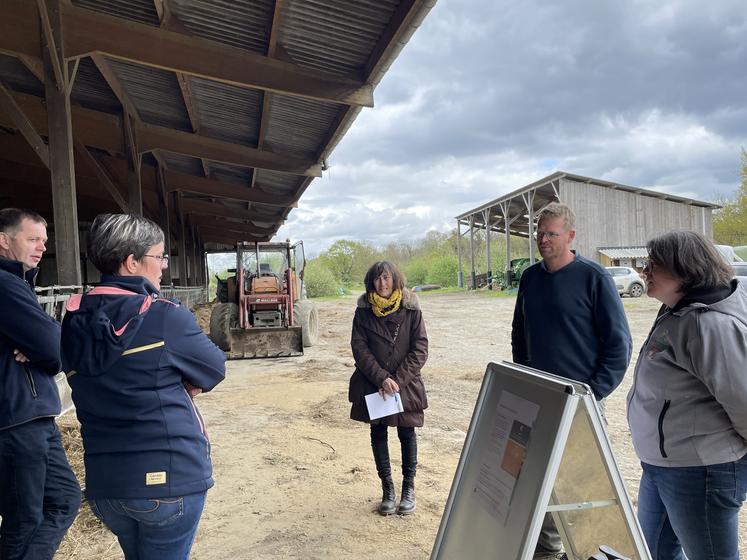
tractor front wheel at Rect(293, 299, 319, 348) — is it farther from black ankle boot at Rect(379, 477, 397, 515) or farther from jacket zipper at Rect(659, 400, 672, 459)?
jacket zipper at Rect(659, 400, 672, 459)

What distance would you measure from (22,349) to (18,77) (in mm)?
8479

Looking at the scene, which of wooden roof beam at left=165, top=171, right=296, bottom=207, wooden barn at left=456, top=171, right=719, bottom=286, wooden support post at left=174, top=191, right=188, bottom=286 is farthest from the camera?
wooden barn at left=456, top=171, right=719, bottom=286

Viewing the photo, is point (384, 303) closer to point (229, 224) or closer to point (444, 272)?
point (229, 224)

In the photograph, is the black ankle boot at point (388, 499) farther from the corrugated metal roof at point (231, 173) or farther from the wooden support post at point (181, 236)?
the wooden support post at point (181, 236)

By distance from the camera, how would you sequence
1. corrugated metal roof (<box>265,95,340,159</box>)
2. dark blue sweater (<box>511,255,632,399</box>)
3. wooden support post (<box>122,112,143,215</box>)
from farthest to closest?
wooden support post (<box>122,112,143,215</box>), corrugated metal roof (<box>265,95,340,159</box>), dark blue sweater (<box>511,255,632,399</box>)

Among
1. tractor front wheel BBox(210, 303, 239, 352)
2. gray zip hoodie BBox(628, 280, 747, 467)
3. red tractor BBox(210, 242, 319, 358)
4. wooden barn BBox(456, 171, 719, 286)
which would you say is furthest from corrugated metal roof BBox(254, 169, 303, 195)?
wooden barn BBox(456, 171, 719, 286)

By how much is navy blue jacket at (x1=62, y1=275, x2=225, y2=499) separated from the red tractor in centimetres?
901

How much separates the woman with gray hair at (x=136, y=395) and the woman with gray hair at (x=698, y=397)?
5.16ft

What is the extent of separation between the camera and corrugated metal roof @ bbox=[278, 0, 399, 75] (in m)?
5.57

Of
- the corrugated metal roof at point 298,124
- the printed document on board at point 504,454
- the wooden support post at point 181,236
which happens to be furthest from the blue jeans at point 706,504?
the wooden support post at point 181,236

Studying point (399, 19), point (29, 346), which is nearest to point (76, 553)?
point (29, 346)

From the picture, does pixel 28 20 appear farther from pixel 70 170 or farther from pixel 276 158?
pixel 276 158

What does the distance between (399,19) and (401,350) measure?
134 inches

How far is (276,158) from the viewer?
1110cm
